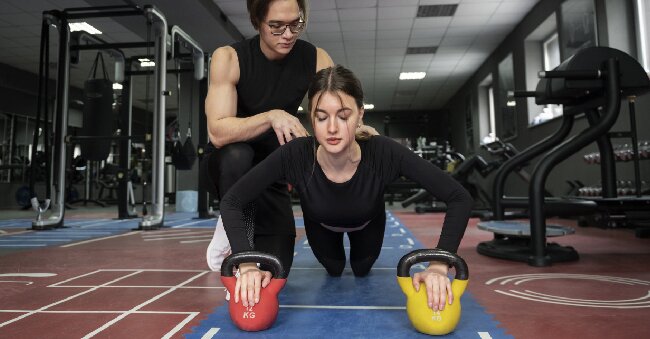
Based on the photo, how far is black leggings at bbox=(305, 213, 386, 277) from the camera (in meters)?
1.48

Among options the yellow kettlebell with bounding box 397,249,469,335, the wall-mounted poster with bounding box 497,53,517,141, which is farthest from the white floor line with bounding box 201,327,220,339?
the wall-mounted poster with bounding box 497,53,517,141

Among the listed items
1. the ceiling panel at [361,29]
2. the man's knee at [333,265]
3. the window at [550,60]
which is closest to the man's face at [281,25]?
the man's knee at [333,265]

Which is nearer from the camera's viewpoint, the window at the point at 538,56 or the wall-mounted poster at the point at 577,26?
the wall-mounted poster at the point at 577,26

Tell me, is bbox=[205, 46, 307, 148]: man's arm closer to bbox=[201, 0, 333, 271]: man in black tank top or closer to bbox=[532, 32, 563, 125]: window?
bbox=[201, 0, 333, 271]: man in black tank top

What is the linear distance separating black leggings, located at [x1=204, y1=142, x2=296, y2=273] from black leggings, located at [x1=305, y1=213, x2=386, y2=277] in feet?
0.32

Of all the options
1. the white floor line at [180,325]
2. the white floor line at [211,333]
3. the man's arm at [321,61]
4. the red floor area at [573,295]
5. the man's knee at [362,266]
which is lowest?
the red floor area at [573,295]

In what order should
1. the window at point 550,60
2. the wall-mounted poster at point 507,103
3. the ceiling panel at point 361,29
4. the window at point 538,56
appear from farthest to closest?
the wall-mounted poster at point 507,103
the window at point 538,56
the ceiling panel at point 361,29
the window at point 550,60

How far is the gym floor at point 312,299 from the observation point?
1016 mm

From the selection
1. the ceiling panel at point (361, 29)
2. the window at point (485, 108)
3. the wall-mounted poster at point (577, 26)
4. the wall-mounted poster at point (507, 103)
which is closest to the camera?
the wall-mounted poster at point (577, 26)

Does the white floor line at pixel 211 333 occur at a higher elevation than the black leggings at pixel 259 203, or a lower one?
lower

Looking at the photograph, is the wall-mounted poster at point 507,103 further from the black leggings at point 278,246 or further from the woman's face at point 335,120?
the woman's face at point 335,120

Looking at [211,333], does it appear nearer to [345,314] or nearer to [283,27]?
[345,314]

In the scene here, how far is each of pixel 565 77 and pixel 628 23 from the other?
2866mm

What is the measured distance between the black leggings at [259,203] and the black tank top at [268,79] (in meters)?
0.13
